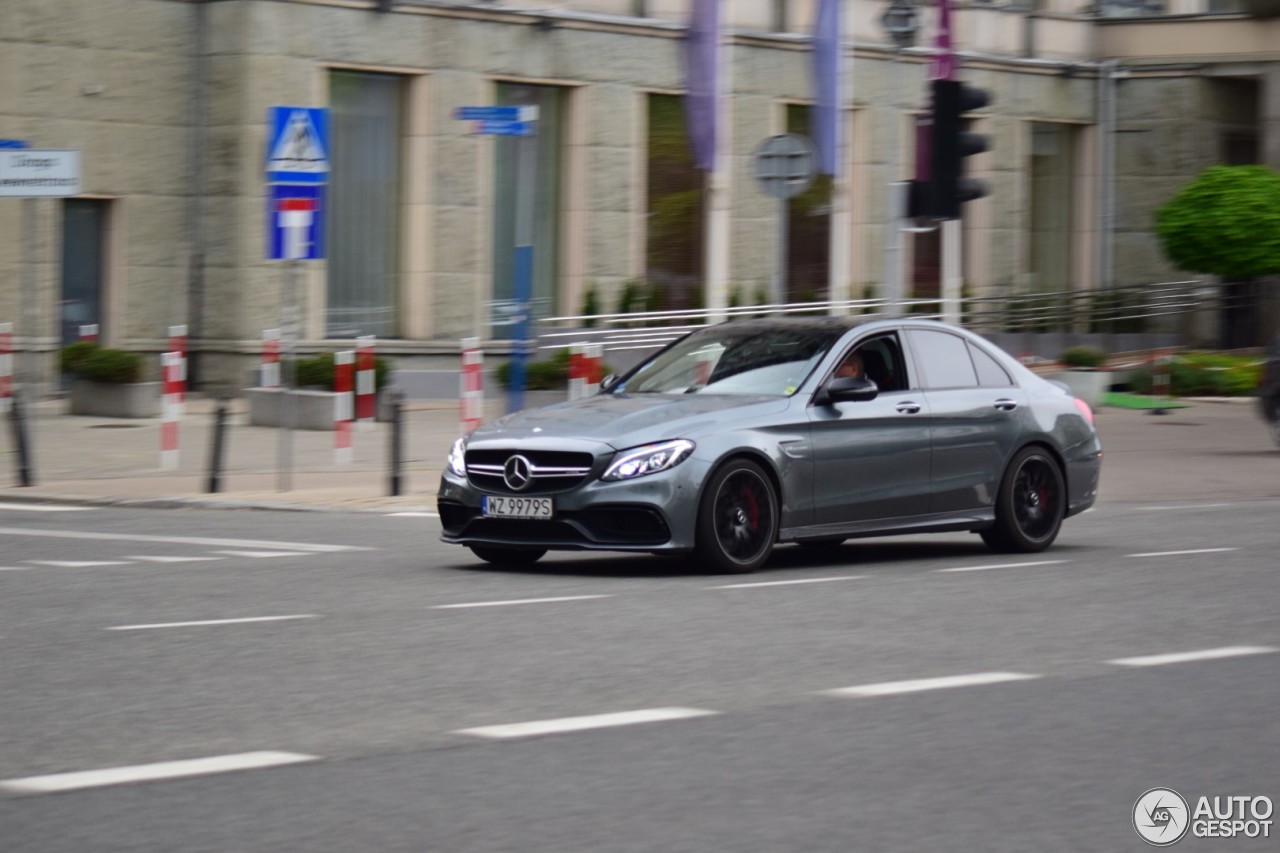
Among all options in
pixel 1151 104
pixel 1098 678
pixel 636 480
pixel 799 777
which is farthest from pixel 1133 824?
pixel 1151 104

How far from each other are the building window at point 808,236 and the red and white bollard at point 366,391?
11.7 m

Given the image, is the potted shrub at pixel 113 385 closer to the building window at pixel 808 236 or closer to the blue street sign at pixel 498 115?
the blue street sign at pixel 498 115

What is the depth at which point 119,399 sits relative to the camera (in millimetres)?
26000

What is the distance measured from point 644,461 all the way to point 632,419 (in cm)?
35

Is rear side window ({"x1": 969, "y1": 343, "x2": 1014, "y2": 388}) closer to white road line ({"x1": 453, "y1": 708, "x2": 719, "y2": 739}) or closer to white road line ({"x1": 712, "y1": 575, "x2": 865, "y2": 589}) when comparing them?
white road line ({"x1": 712, "y1": 575, "x2": 865, "y2": 589})

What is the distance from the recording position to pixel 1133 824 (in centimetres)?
607

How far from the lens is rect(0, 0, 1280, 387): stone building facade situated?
96.6ft

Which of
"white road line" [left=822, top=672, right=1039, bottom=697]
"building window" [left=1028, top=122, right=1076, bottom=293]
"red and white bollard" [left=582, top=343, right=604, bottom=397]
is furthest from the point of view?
"building window" [left=1028, top=122, right=1076, bottom=293]

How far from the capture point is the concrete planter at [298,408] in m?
24.3

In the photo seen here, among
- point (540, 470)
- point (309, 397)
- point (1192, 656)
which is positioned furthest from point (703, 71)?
point (1192, 656)

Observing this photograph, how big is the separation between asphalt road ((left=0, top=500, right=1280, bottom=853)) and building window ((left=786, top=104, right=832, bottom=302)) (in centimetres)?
2313

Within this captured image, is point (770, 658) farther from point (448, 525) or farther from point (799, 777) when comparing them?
point (448, 525)

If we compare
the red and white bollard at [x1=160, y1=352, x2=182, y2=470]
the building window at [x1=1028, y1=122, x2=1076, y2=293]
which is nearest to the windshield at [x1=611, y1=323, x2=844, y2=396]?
the red and white bollard at [x1=160, y1=352, x2=182, y2=470]

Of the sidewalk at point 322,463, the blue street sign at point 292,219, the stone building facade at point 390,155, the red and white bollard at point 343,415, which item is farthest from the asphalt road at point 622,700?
the stone building facade at point 390,155
